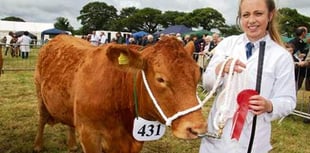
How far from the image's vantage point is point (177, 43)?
2.83 metres

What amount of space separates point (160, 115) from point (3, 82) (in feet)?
35.0

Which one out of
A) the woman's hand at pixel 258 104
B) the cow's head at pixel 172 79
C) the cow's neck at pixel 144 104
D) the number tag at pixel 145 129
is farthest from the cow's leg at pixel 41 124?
the woman's hand at pixel 258 104

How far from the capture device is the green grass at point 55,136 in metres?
5.75

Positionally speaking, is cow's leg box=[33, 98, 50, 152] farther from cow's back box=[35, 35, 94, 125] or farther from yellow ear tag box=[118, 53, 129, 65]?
yellow ear tag box=[118, 53, 129, 65]

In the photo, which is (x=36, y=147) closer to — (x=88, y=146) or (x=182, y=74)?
(x=88, y=146)

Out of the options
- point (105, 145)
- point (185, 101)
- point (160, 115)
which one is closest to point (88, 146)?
point (105, 145)

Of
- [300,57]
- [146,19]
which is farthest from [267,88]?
[146,19]

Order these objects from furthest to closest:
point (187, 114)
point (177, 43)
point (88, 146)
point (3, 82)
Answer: point (3, 82) < point (88, 146) < point (177, 43) < point (187, 114)

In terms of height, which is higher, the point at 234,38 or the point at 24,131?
the point at 234,38

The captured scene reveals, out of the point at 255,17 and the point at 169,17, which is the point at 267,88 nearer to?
the point at 255,17

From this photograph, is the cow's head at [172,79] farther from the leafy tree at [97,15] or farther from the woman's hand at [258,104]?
the leafy tree at [97,15]

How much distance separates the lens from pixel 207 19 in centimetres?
8544

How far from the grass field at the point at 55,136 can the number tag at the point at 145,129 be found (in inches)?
93.6

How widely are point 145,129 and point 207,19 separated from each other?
8416 cm
